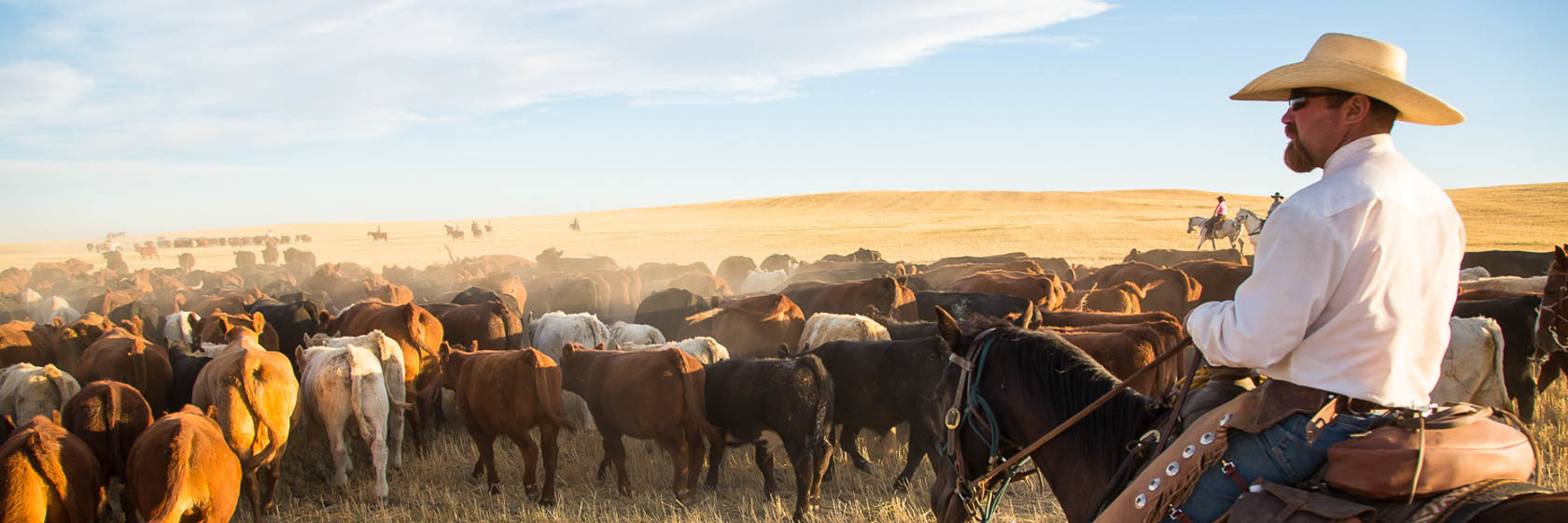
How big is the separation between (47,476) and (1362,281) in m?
7.37

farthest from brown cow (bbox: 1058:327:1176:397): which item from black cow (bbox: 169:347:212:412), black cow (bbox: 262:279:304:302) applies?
black cow (bbox: 262:279:304:302)

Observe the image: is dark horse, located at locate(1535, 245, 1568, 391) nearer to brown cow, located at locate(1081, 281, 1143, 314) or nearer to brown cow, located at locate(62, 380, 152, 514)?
brown cow, located at locate(1081, 281, 1143, 314)

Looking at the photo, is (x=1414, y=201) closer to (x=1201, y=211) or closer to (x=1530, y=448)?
(x=1530, y=448)

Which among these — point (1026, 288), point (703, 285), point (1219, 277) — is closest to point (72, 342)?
point (703, 285)

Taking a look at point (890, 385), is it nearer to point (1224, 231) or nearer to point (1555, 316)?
point (1555, 316)

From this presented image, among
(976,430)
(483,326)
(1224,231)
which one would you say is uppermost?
(976,430)

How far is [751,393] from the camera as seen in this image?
7230 mm

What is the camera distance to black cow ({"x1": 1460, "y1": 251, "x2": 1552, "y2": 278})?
645 inches

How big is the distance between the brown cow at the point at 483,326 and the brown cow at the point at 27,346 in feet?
15.0

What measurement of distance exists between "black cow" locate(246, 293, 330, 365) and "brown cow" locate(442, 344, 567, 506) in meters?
5.67

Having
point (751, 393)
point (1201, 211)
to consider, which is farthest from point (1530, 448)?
point (1201, 211)

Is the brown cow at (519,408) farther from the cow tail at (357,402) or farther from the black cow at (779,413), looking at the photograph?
the black cow at (779,413)

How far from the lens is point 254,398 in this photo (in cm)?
702

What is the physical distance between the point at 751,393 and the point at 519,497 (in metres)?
2.39
